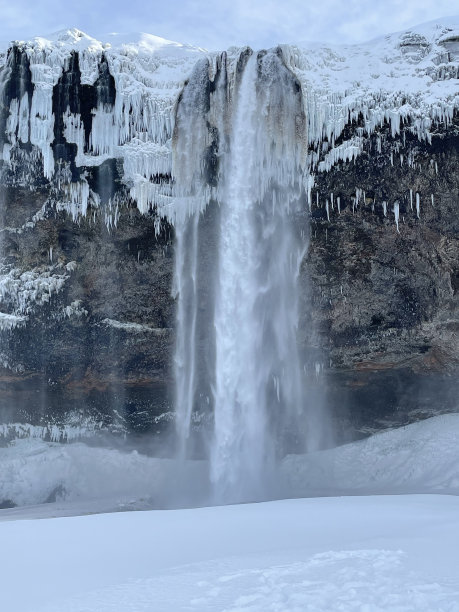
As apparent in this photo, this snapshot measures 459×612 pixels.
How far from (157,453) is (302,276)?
6.99 metres

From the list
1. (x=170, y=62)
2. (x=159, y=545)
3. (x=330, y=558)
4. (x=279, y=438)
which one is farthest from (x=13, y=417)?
(x=330, y=558)

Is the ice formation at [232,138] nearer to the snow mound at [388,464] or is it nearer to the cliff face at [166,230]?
the cliff face at [166,230]

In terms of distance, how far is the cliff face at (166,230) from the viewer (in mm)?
15164

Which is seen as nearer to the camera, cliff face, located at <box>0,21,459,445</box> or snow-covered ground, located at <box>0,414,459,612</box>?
snow-covered ground, located at <box>0,414,459,612</box>

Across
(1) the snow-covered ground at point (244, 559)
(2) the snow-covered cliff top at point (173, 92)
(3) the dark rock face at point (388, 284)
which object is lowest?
(1) the snow-covered ground at point (244, 559)

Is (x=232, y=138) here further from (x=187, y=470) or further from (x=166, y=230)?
(x=187, y=470)

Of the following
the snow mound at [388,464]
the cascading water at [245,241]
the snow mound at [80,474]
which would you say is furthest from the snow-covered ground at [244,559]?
the snow mound at [80,474]

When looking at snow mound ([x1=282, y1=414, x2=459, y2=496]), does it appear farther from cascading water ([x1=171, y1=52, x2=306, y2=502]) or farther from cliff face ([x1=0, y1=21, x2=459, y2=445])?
cascading water ([x1=171, y1=52, x2=306, y2=502])

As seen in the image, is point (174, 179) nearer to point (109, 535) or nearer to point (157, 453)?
point (157, 453)

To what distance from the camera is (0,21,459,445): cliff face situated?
15.2 metres

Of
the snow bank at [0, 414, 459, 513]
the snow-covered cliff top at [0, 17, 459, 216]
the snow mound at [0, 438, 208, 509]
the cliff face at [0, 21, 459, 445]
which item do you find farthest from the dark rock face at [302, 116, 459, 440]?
the snow mound at [0, 438, 208, 509]

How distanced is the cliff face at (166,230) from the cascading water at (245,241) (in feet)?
0.63

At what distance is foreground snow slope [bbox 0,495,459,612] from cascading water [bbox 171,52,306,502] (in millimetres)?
8028

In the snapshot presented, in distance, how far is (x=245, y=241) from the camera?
16.3m
